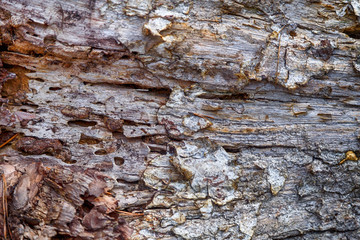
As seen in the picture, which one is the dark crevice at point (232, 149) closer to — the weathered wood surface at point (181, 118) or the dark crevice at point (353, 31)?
the weathered wood surface at point (181, 118)

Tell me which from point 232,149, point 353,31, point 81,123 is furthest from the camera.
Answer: point 353,31

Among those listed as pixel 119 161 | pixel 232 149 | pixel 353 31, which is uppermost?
pixel 353 31

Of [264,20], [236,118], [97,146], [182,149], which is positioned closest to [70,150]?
[97,146]

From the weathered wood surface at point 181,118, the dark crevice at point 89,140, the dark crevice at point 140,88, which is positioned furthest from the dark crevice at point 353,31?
the dark crevice at point 89,140

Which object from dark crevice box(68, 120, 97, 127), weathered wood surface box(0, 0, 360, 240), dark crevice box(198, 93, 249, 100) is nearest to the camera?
weathered wood surface box(0, 0, 360, 240)

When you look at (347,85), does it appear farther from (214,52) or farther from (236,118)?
(214,52)

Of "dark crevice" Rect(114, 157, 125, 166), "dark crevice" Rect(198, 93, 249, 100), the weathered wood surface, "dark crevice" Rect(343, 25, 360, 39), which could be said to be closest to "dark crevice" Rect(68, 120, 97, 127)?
the weathered wood surface

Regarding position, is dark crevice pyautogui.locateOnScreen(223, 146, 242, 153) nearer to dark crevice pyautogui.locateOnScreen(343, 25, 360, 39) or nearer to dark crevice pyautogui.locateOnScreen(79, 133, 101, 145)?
dark crevice pyautogui.locateOnScreen(79, 133, 101, 145)

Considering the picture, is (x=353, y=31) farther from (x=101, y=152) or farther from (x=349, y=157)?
(x=101, y=152)

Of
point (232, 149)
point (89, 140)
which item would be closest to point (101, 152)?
point (89, 140)
